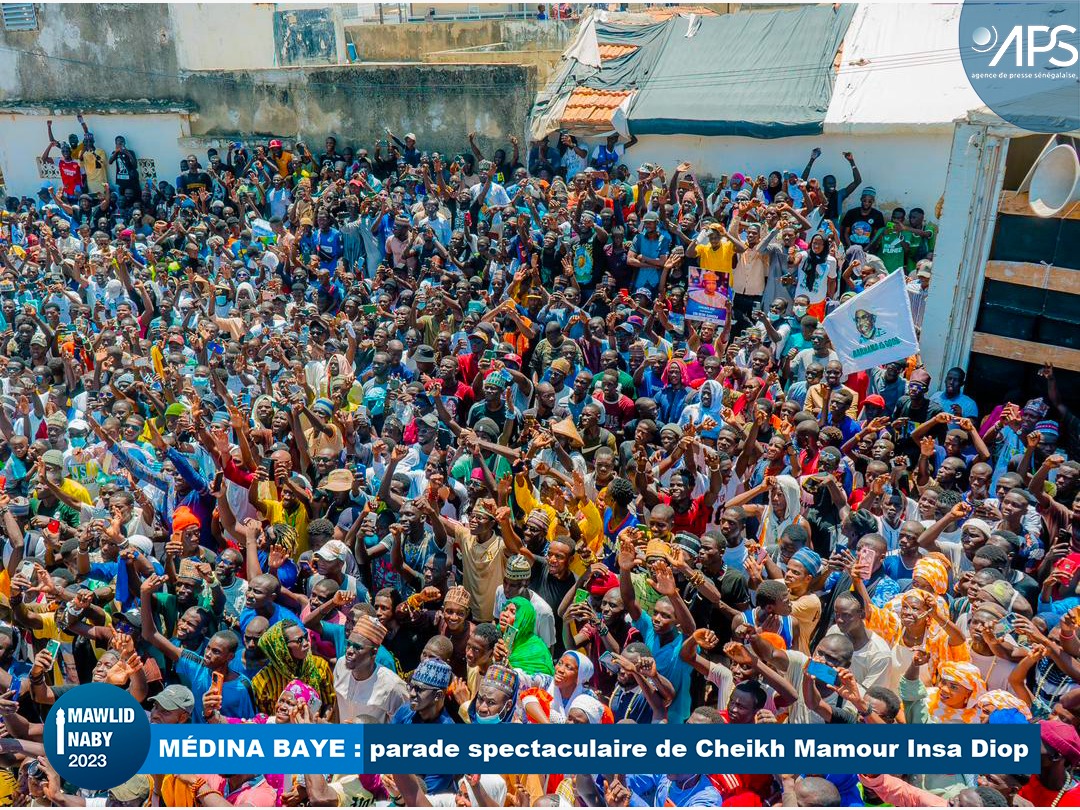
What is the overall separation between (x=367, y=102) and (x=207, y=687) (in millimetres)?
12362

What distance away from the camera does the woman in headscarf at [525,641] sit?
4.64m

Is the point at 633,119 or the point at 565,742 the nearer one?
the point at 565,742

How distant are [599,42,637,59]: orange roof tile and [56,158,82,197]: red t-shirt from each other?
9499 mm

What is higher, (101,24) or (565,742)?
(101,24)

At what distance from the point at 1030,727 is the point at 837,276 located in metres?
5.93

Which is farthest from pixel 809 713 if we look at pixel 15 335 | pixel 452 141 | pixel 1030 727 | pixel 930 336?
pixel 452 141

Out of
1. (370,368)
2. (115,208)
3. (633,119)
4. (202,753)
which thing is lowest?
(202,753)

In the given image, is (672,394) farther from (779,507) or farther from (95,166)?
(95,166)

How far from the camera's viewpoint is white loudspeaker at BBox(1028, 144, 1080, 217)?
724 centimetres

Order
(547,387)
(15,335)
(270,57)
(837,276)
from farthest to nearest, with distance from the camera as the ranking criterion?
(270,57) < (15,335) < (837,276) < (547,387)

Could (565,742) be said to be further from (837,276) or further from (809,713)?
(837,276)

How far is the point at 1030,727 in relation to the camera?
3.95m

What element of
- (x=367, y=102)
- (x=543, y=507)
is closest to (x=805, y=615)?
(x=543, y=507)
